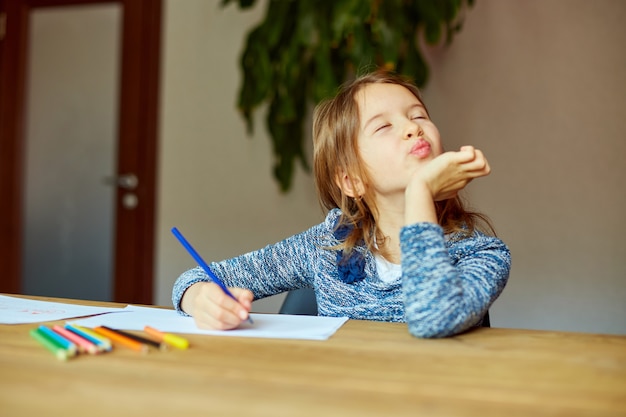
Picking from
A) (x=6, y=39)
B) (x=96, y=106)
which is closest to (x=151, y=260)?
(x=96, y=106)

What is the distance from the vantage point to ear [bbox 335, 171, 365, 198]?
3.84ft

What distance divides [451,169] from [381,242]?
245 millimetres

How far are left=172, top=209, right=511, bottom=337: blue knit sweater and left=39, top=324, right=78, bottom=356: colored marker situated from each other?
0.27 metres

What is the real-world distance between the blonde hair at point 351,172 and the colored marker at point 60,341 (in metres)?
0.51

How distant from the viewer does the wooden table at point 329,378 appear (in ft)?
1.69

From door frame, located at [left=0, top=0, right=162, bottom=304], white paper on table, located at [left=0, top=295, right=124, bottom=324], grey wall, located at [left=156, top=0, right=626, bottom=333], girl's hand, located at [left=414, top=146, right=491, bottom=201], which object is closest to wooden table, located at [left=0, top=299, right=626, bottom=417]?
white paper on table, located at [left=0, top=295, right=124, bottom=324]

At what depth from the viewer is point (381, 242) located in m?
1.13

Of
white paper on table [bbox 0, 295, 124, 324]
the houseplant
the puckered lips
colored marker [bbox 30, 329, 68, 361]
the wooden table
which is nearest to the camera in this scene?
Result: the wooden table

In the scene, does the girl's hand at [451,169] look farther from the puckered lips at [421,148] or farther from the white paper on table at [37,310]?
the white paper on table at [37,310]

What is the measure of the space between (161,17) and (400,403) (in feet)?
9.71

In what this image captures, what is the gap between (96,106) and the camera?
3.24 meters

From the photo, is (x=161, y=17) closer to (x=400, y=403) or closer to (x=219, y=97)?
(x=219, y=97)

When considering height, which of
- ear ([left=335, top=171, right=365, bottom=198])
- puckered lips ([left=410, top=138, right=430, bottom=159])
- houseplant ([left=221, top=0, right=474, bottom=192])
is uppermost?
houseplant ([left=221, top=0, right=474, bottom=192])

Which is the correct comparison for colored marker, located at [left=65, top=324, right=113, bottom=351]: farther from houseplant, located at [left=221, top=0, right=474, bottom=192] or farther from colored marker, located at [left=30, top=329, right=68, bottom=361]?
houseplant, located at [left=221, top=0, right=474, bottom=192]
